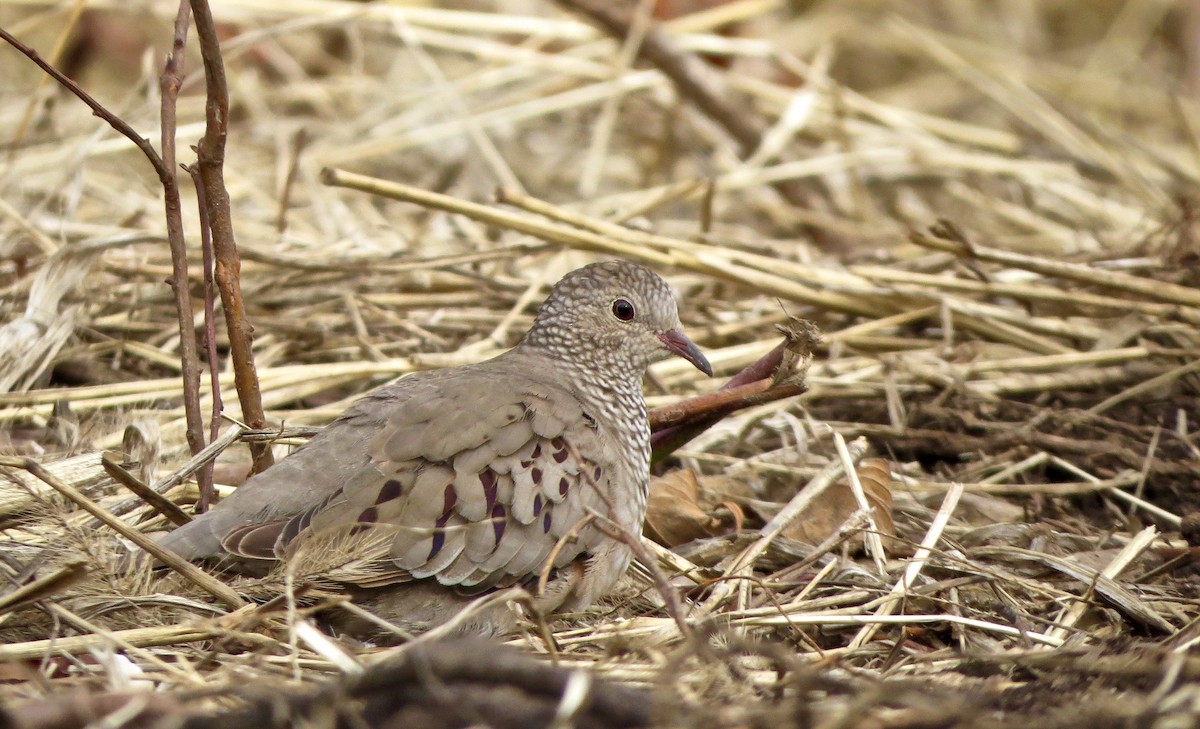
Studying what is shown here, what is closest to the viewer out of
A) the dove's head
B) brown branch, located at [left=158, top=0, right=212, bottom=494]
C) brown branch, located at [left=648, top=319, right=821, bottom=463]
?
brown branch, located at [left=158, top=0, right=212, bottom=494]

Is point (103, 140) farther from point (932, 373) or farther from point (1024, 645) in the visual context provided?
point (1024, 645)

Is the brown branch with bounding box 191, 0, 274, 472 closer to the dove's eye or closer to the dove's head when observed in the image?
the dove's head

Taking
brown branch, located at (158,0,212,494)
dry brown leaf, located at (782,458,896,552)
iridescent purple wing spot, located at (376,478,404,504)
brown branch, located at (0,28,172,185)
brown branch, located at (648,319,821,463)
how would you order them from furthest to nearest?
dry brown leaf, located at (782,458,896,552), brown branch, located at (648,319,821,463), brown branch, located at (158,0,212,494), iridescent purple wing spot, located at (376,478,404,504), brown branch, located at (0,28,172,185)

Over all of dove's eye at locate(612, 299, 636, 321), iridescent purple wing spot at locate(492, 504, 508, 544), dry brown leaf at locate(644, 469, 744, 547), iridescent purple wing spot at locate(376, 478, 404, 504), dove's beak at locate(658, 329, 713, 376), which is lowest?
dry brown leaf at locate(644, 469, 744, 547)

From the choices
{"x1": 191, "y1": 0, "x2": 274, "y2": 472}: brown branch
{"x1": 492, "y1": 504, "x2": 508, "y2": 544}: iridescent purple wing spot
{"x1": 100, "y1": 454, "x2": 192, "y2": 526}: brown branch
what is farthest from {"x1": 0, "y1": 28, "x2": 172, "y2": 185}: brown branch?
{"x1": 492, "y1": 504, "x2": 508, "y2": 544}: iridescent purple wing spot

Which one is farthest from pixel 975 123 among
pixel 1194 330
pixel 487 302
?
pixel 487 302


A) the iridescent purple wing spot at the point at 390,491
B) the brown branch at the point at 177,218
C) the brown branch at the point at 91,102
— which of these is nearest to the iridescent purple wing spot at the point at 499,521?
the iridescent purple wing spot at the point at 390,491

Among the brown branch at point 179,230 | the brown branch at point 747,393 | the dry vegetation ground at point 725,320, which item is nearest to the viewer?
the dry vegetation ground at point 725,320

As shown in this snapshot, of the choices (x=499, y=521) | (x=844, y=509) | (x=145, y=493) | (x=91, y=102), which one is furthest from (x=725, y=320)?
(x=91, y=102)

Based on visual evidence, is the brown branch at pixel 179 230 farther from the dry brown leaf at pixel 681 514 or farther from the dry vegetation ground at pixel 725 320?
the dry brown leaf at pixel 681 514
